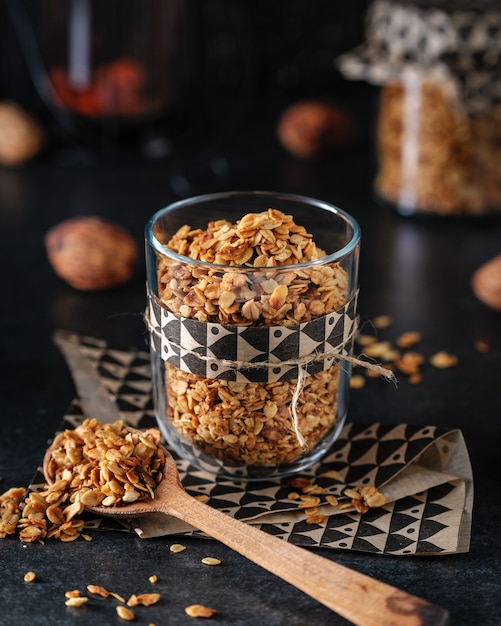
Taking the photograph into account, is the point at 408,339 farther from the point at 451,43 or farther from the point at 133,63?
the point at 133,63

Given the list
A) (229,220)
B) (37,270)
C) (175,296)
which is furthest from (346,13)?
(175,296)

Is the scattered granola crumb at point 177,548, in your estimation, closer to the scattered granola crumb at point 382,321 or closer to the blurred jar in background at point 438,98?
the scattered granola crumb at point 382,321

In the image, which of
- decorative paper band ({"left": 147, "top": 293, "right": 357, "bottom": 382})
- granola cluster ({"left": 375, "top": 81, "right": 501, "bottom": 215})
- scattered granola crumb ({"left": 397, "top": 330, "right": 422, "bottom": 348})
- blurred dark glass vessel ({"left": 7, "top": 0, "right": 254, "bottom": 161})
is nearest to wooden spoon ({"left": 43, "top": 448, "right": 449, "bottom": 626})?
decorative paper band ({"left": 147, "top": 293, "right": 357, "bottom": 382})

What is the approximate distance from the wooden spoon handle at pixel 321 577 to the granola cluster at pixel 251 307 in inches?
3.0

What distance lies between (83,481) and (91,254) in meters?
0.44

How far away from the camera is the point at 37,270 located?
1.31m

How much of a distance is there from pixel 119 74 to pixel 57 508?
35.6 inches

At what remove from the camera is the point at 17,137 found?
1.60 metres

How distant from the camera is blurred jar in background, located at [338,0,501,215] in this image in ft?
4.25

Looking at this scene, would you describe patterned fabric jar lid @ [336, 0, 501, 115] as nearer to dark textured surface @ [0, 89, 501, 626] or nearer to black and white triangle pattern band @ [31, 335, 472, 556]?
dark textured surface @ [0, 89, 501, 626]

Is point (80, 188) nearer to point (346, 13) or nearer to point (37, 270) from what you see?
point (37, 270)

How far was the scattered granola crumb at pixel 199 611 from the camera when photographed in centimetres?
73

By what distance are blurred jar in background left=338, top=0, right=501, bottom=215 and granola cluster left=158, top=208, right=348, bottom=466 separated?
0.55 m

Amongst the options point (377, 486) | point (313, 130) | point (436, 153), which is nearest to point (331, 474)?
point (377, 486)
